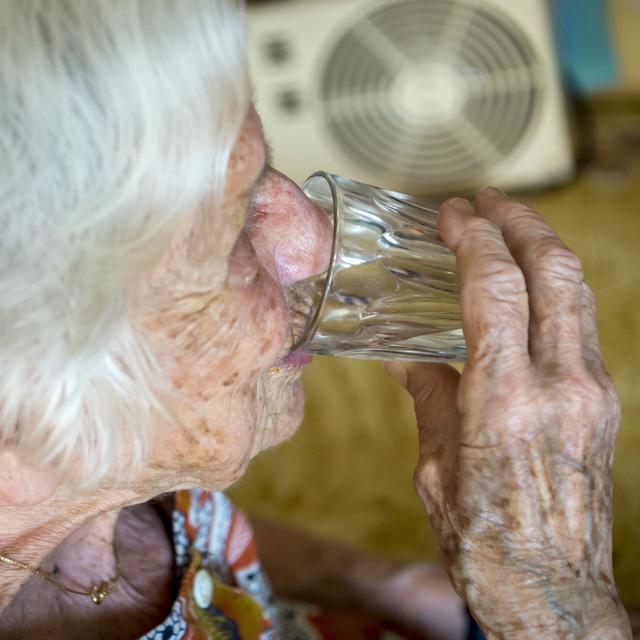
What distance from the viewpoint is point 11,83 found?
0.60 m

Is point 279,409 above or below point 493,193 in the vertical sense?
below

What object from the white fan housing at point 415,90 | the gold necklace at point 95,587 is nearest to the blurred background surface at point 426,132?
the white fan housing at point 415,90

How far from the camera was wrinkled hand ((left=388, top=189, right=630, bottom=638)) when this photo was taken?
0.75 meters

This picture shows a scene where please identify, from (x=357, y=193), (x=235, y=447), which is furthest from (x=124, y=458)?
(x=357, y=193)

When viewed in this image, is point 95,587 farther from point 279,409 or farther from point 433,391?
point 433,391

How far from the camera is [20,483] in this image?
728 millimetres

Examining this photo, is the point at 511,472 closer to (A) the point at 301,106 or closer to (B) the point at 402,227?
(B) the point at 402,227

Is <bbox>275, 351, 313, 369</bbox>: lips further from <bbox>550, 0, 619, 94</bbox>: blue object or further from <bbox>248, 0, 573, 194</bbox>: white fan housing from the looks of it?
<bbox>550, 0, 619, 94</bbox>: blue object

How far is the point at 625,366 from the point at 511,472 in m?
0.88

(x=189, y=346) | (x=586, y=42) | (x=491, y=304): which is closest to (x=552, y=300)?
(x=491, y=304)

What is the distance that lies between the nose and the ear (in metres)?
0.23

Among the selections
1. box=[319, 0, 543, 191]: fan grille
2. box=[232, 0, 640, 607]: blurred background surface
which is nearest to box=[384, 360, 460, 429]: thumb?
box=[232, 0, 640, 607]: blurred background surface

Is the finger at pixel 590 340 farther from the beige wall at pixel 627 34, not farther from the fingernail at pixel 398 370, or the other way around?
the beige wall at pixel 627 34

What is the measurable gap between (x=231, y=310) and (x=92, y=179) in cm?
16
